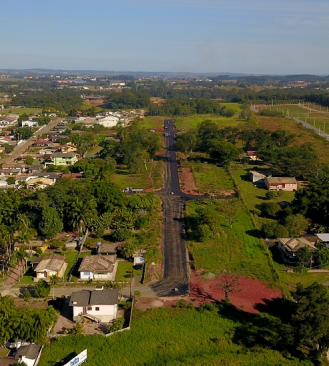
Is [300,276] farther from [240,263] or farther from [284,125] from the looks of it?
[284,125]

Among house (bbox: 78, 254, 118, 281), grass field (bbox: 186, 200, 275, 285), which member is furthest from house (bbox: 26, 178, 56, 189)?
grass field (bbox: 186, 200, 275, 285)

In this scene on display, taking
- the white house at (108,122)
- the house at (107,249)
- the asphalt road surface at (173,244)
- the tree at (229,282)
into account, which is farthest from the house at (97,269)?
the white house at (108,122)

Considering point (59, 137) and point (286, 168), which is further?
point (59, 137)

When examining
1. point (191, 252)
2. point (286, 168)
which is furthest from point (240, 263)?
point (286, 168)

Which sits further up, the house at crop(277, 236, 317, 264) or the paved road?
the paved road

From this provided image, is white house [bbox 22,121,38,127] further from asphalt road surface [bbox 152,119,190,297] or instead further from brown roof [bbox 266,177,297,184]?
brown roof [bbox 266,177,297,184]

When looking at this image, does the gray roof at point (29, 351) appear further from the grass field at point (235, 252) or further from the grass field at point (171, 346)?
the grass field at point (235, 252)

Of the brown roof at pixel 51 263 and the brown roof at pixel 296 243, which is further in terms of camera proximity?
the brown roof at pixel 296 243
